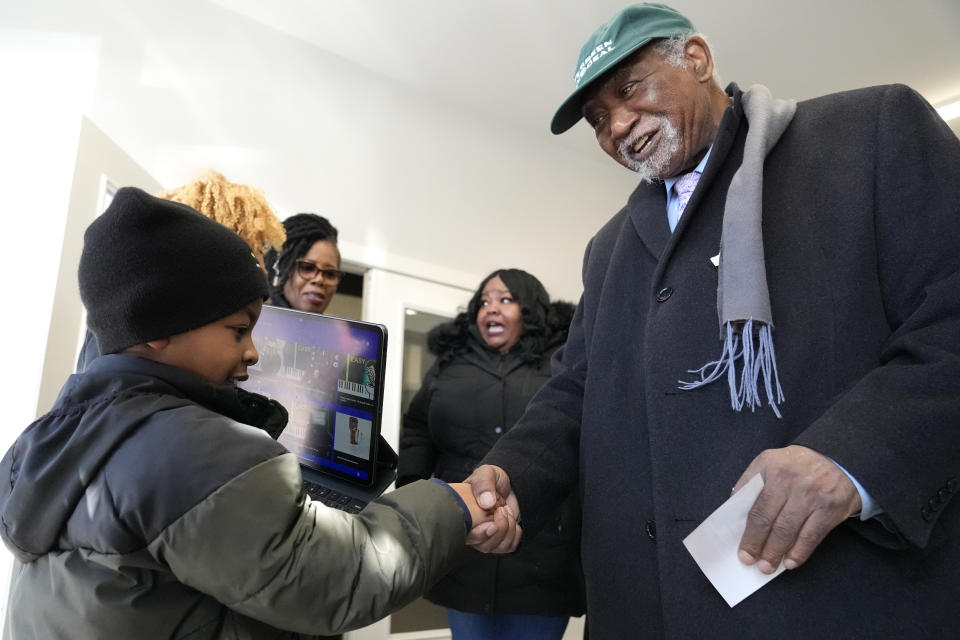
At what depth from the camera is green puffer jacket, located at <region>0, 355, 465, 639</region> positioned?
0.69m

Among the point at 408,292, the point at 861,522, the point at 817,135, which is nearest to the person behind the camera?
the point at 861,522

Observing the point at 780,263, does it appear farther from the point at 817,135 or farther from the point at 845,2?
the point at 845,2

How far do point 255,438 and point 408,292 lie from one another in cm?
239

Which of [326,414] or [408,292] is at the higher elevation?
[408,292]

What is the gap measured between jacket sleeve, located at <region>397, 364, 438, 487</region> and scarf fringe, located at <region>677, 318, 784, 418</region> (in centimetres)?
145

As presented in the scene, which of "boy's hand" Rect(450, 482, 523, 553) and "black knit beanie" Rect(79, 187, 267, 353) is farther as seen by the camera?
"boy's hand" Rect(450, 482, 523, 553)

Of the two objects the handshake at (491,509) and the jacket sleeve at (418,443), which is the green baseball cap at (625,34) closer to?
the handshake at (491,509)

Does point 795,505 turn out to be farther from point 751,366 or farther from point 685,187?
point 685,187

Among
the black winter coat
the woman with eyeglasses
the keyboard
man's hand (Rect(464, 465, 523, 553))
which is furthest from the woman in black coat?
the keyboard

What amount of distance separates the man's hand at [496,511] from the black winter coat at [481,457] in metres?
0.61

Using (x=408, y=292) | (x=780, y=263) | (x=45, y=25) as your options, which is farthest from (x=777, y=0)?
(x=45, y=25)

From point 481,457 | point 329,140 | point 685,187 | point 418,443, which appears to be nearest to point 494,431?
point 481,457

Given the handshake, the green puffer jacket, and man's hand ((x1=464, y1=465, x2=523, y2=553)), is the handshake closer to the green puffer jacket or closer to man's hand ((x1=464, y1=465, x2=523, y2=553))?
man's hand ((x1=464, y1=465, x2=523, y2=553))

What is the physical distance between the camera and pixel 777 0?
2807 millimetres
